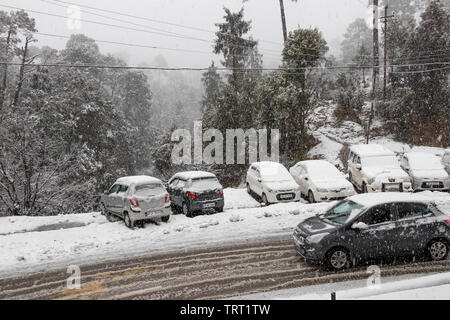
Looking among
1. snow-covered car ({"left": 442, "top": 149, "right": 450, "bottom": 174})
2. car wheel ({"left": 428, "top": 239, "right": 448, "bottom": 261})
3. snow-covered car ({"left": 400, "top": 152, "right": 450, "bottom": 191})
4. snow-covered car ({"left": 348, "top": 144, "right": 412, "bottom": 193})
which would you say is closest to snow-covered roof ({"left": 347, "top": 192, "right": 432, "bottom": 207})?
car wheel ({"left": 428, "top": 239, "right": 448, "bottom": 261})

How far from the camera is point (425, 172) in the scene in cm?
1736

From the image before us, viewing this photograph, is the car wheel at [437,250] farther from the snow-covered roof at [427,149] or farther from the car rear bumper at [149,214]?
the snow-covered roof at [427,149]

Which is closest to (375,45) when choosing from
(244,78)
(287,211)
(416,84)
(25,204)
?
(416,84)

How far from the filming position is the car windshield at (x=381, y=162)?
17.2 meters

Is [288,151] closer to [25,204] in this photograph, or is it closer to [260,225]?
[260,225]

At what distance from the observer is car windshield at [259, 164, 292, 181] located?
16.5 m

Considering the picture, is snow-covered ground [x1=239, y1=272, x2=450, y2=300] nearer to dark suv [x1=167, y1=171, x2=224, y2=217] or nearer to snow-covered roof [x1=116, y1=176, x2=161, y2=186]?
snow-covered roof [x1=116, y1=176, x2=161, y2=186]

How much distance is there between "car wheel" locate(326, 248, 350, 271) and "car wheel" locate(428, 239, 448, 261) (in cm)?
217

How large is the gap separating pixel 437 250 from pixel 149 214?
857cm

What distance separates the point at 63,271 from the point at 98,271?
965 mm

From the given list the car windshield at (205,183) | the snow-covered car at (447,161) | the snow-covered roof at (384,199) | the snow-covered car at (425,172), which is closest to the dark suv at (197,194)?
the car windshield at (205,183)

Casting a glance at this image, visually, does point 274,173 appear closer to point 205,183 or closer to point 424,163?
point 205,183

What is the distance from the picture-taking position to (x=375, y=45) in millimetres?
32531

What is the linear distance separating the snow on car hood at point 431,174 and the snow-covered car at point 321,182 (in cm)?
355
